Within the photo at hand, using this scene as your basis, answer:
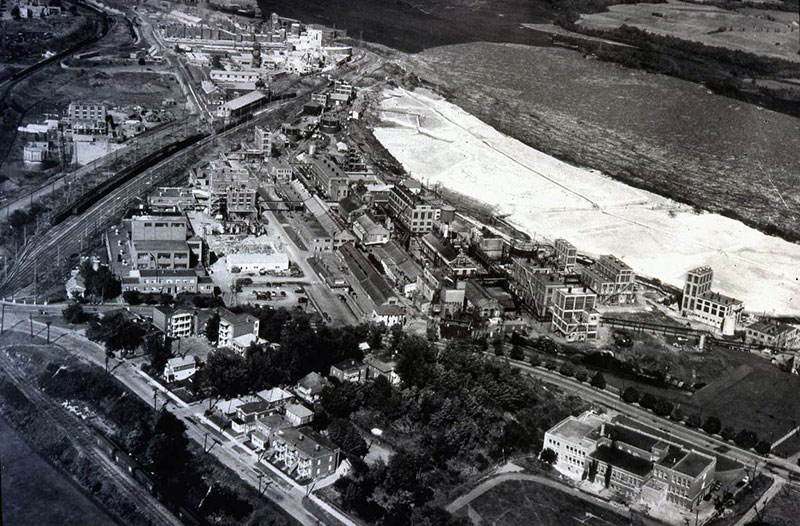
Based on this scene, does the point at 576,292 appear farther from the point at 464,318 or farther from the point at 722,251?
the point at 722,251

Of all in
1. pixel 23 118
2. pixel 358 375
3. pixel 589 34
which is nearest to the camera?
pixel 358 375

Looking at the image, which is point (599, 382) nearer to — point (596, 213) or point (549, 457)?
point (549, 457)

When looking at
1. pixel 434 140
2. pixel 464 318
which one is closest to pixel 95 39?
pixel 434 140

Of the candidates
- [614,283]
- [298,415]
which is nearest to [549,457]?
[298,415]

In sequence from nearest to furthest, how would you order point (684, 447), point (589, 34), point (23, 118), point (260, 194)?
point (684, 447) → point (260, 194) → point (23, 118) → point (589, 34)

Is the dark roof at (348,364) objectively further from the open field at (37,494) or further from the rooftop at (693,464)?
the rooftop at (693,464)

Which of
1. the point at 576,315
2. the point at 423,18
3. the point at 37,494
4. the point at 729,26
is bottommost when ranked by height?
the point at 37,494

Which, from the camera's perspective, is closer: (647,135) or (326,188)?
(326,188)
